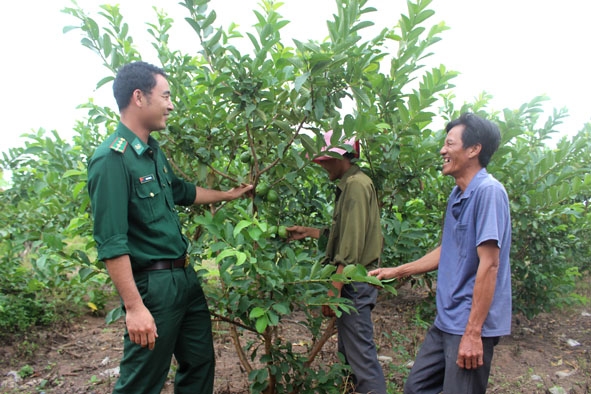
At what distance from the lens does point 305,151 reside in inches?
101

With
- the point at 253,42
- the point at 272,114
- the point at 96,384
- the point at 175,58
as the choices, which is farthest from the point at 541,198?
the point at 96,384

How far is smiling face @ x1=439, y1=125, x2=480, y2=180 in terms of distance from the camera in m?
2.25

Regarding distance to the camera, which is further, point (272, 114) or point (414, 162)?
point (414, 162)

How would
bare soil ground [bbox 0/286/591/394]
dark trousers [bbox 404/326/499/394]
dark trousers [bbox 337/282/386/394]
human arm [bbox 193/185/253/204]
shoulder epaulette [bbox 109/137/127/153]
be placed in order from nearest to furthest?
shoulder epaulette [bbox 109/137/127/153] < dark trousers [bbox 404/326/499/394] < human arm [bbox 193/185/253/204] < dark trousers [bbox 337/282/386/394] < bare soil ground [bbox 0/286/591/394]

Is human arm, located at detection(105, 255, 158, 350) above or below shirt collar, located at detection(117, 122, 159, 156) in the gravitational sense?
below

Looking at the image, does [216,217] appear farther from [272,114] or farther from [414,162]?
[414,162]

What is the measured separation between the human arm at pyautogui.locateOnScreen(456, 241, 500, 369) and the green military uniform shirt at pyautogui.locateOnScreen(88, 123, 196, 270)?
1348 mm

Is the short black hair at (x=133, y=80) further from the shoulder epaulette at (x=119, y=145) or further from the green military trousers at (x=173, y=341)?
the green military trousers at (x=173, y=341)

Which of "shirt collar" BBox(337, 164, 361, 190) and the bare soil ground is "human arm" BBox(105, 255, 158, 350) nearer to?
"shirt collar" BBox(337, 164, 361, 190)

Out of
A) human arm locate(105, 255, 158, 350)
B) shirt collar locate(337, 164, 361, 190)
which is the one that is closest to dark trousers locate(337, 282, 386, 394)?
shirt collar locate(337, 164, 361, 190)

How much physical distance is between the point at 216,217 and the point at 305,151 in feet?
2.04

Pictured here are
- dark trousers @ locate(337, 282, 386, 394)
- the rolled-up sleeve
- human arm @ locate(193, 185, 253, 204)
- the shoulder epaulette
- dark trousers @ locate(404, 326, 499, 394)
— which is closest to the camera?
the rolled-up sleeve

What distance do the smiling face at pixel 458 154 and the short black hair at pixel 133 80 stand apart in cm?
139

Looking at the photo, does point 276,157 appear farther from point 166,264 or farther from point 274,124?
point 166,264
